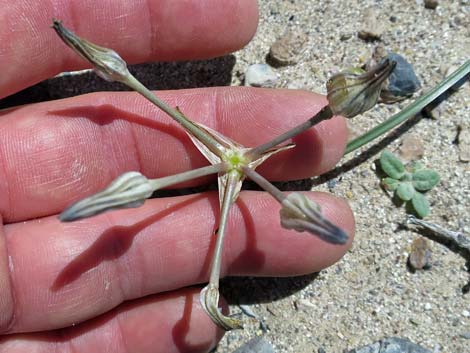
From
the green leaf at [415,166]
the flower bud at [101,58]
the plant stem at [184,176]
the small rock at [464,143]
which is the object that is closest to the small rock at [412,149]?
Answer: the green leaf at [415,166]

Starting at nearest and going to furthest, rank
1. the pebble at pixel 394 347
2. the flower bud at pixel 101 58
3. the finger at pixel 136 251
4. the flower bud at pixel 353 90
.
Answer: the flower bud at pixel 353 90 → the flower bud at pixel 101 58 → the finger at pixel 136 251 → the pebble at pixel 394 347

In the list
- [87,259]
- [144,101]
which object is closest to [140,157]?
[144,101]

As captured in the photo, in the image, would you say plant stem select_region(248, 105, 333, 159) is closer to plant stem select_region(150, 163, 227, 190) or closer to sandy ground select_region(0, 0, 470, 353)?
plant stem select_region(150, 163, 227, 190)

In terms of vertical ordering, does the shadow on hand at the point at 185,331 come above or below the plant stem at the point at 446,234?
below

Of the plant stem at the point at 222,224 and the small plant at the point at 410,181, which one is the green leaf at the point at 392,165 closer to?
the small plant at the point at 410,181

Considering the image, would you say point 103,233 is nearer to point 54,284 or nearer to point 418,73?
point 54,284

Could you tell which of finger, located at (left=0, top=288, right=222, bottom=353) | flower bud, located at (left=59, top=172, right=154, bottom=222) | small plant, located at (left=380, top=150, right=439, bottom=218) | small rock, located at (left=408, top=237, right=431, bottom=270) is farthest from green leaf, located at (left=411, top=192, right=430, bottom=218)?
flower bud, located at (left=59, top=172, right=154, bottom=222)
